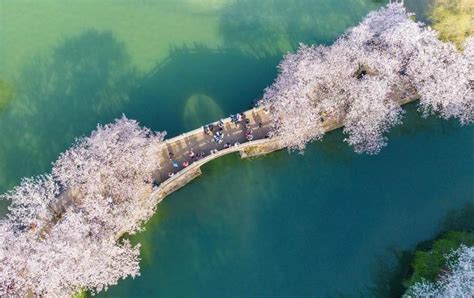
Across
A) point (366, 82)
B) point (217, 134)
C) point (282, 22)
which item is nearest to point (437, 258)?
point (366, 82)

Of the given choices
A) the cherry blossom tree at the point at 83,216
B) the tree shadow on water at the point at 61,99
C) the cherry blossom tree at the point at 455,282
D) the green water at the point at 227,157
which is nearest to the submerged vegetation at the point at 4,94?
the green water at the point at 227,157

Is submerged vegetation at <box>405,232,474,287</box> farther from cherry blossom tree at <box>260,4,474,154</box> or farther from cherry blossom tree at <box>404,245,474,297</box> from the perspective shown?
cherry blossom tree at <box>260,4,474,154</box>

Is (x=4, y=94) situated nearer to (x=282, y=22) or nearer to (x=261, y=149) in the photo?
(x=261, y=149)

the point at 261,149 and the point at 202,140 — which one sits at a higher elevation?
the point at 202,140

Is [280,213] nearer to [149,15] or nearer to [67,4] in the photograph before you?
[149,15]

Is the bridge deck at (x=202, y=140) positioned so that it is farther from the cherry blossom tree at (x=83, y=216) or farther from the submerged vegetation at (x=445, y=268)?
the submerged vegetation at (x=445, y=268)

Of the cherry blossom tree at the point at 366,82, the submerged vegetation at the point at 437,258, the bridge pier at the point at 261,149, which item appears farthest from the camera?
the bridge pier at the point at 261,149

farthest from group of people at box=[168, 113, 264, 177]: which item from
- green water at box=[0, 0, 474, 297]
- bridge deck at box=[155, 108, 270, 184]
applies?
green water at box=[0, 0, 474, 297]
